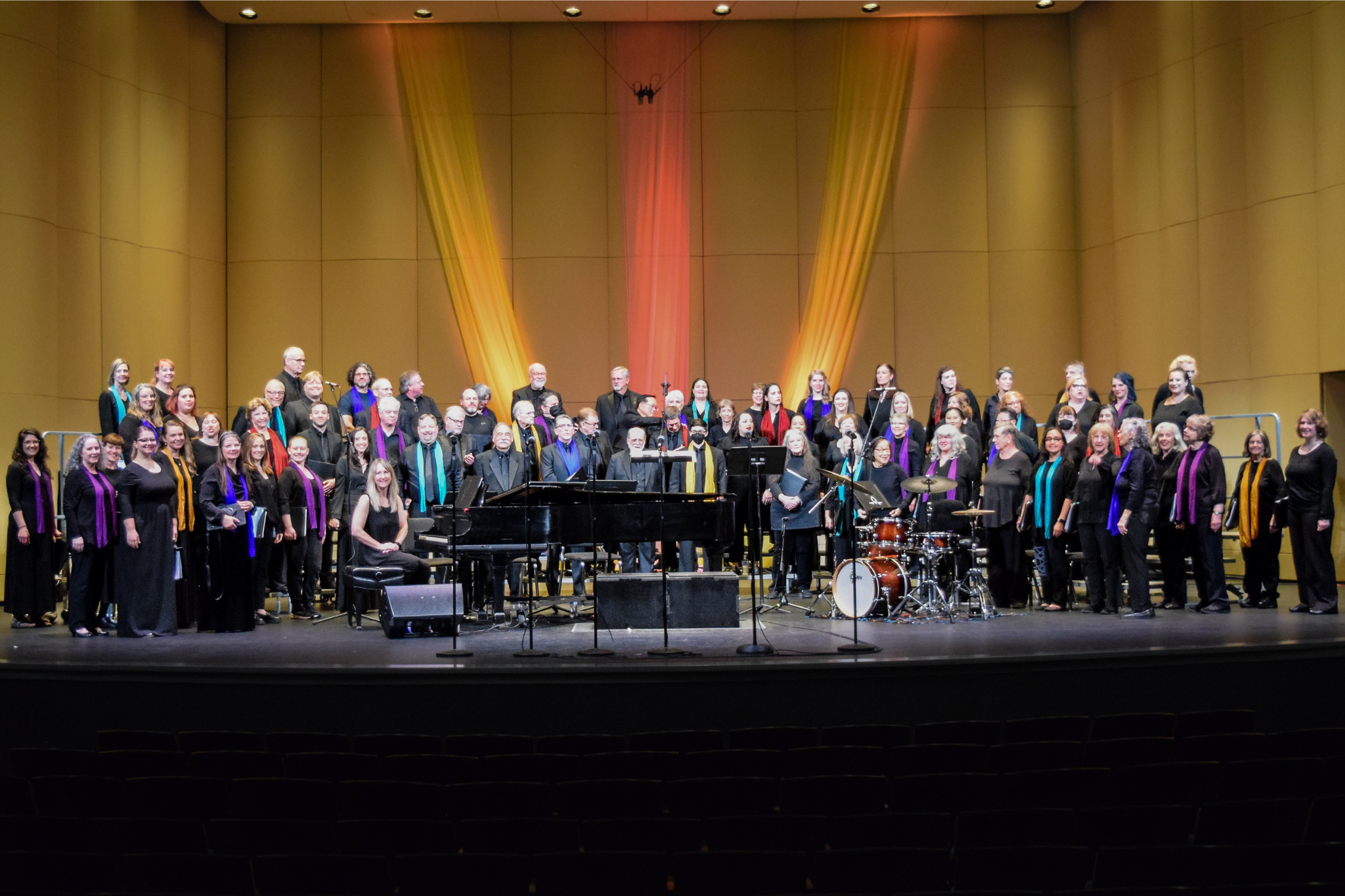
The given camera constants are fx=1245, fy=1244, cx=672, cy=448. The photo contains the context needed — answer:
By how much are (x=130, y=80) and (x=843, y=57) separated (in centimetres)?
672

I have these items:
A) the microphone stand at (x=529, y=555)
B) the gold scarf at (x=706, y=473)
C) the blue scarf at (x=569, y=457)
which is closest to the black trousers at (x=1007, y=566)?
the gold scarf at (x=706, y=473)

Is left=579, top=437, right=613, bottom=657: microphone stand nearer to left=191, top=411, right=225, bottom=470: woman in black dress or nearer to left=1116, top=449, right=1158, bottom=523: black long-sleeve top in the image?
left=191, top=411, right=225, bottom=470: woman in black dress

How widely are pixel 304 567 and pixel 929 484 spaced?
4.26 meters

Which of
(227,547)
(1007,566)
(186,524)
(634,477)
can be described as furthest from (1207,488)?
(186,524)

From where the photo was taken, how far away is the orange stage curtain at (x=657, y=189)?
41.1ft


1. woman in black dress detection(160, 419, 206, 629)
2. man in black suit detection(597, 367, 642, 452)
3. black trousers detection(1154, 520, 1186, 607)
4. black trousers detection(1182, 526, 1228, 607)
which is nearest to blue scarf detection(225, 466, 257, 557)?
woman in black dress detection(160, 419, 206, 629)

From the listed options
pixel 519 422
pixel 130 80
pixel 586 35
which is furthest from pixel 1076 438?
pixel 130 80

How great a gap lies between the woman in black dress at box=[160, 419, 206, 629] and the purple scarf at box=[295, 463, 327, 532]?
76 cm

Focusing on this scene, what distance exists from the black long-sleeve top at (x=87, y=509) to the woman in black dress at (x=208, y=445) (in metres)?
0.63

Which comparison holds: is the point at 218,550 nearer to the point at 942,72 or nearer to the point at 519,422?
the point at 519,422

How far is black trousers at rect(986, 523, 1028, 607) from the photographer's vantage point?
8406mm

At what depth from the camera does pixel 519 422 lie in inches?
354

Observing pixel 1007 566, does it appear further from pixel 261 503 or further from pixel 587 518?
pixel 261 503

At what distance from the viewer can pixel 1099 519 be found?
7.89 metres
